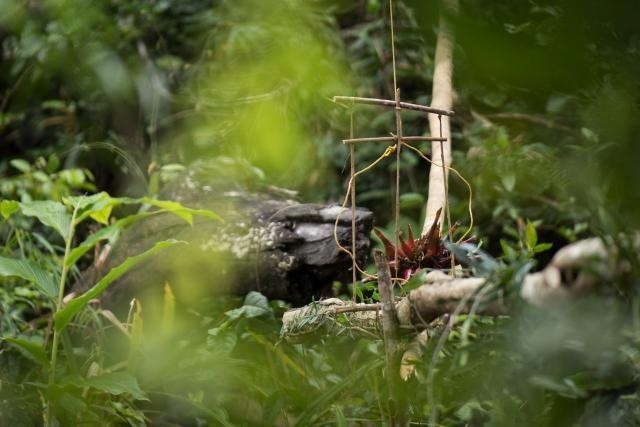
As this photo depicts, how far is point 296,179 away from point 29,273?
1.58 metres

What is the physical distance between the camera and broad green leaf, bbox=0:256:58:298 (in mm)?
1830

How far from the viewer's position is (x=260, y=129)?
3.34m

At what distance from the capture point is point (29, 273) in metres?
1.88

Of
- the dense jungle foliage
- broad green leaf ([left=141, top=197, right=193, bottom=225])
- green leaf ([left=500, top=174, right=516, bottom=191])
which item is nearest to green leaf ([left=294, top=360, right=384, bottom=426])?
the dense jungle foliage

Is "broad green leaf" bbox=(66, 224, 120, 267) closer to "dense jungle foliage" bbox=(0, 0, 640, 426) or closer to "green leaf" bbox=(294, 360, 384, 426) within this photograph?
"dense jungle foliage" bbox=(0, 0, 640, 426)

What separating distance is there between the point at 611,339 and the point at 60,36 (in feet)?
11.3

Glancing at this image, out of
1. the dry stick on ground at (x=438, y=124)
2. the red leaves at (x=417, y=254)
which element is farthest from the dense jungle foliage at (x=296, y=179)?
the dry stick on ground at (x=438, y=124)

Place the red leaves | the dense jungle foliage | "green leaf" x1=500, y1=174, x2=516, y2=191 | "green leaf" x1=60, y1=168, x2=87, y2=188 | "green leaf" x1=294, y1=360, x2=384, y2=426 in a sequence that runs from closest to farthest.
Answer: the dense jungle foliage < "green leaf" x1=294, y1=360, x2=384, y2=426 < the red leaves < "green leaf" x1=500, y1=174, x2=516, y2=191 < "green leaf" x1=60, y1=168, x2=87, y2=188

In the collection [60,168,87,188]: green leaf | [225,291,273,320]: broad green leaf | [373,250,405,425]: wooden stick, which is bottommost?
[60,168,87,188]: green leaf

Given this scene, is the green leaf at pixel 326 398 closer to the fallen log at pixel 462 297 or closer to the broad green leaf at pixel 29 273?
the fallen log at pixel 462 297

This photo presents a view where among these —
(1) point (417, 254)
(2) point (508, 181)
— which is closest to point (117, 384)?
(1) point (417, 254)

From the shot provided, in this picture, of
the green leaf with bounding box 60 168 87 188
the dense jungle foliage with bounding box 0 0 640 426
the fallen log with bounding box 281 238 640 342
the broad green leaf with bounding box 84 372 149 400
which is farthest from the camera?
the green leaf with bounding box 60 168 87 188

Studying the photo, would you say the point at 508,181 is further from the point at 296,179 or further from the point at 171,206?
the point at 171,206

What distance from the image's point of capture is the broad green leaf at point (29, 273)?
6.00 ft
